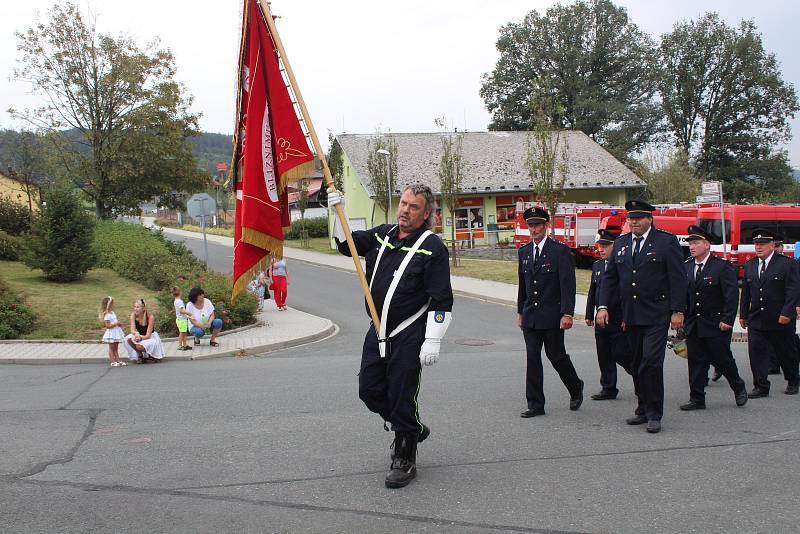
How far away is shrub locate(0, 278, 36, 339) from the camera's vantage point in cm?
1388

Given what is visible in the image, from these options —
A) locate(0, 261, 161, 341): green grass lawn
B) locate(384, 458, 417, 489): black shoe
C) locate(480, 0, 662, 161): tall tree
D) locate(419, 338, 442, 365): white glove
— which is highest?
locate(480, 0, 662, 161): tall tree

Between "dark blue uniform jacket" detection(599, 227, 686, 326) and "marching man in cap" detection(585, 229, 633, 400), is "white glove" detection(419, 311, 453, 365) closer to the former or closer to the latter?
"dark blue uniform jacket" detection(599, 227, 686, 326)

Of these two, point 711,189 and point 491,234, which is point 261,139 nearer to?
point 711,189

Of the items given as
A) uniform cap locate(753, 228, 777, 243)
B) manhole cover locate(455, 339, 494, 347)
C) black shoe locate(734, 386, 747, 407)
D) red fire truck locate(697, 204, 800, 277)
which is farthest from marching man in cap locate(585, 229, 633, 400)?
red fire truck locate(697, 204, 800, 277)

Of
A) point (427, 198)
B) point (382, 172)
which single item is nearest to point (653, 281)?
point (427, 198)

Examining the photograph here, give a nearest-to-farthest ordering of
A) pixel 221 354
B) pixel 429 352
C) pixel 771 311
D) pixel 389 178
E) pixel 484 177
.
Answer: pixel 429 352 < pixel 771 311 < pixel 221 354 < pixel 389 178 < pixel 484 177

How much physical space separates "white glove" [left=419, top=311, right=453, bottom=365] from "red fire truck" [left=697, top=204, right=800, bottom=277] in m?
20.5

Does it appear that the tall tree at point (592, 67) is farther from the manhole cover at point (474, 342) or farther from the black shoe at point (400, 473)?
the black shoe at point (400, 473)

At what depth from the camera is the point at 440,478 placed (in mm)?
5160

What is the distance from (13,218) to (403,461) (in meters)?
30.0

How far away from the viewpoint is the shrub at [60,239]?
68.9 feet

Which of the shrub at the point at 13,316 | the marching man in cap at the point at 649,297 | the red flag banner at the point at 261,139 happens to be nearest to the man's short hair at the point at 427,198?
the red flag banner at the point at 261,139

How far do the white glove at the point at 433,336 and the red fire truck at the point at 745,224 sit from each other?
2049 cm

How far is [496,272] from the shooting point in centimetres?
2742
